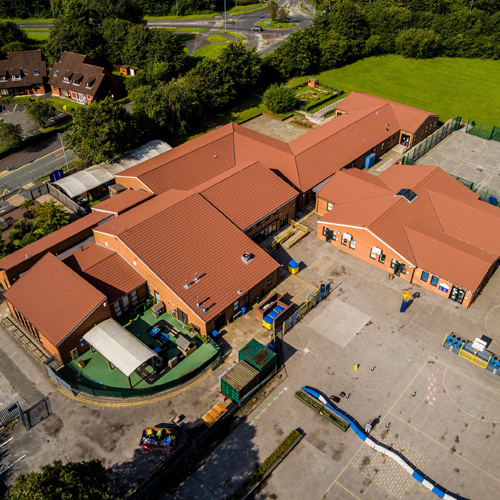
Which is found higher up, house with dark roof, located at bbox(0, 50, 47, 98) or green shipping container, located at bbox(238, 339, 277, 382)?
house with dark roof, located at bbox(0, 50, 47, 98)

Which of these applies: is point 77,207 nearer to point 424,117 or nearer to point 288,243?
point 288,243

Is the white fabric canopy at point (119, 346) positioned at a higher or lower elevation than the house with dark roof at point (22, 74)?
lower

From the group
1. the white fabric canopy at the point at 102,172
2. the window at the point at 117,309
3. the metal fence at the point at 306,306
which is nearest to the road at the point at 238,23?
the white fabric canopy at the point at 102,172

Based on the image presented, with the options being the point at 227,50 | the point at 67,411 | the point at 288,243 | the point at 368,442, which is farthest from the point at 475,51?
the point at 67,411

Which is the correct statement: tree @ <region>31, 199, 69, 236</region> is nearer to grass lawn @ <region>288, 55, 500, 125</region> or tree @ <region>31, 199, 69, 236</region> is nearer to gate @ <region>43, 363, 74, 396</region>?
gate @ <region>43, 363, 74, 396</region>

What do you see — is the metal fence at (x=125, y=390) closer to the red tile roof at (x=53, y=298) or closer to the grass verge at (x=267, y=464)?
the red tile roof at (x=53, y=298)

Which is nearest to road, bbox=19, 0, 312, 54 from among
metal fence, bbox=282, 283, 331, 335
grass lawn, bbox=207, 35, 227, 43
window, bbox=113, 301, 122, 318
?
grass lawn, bbox=207, 35, 227, 43
